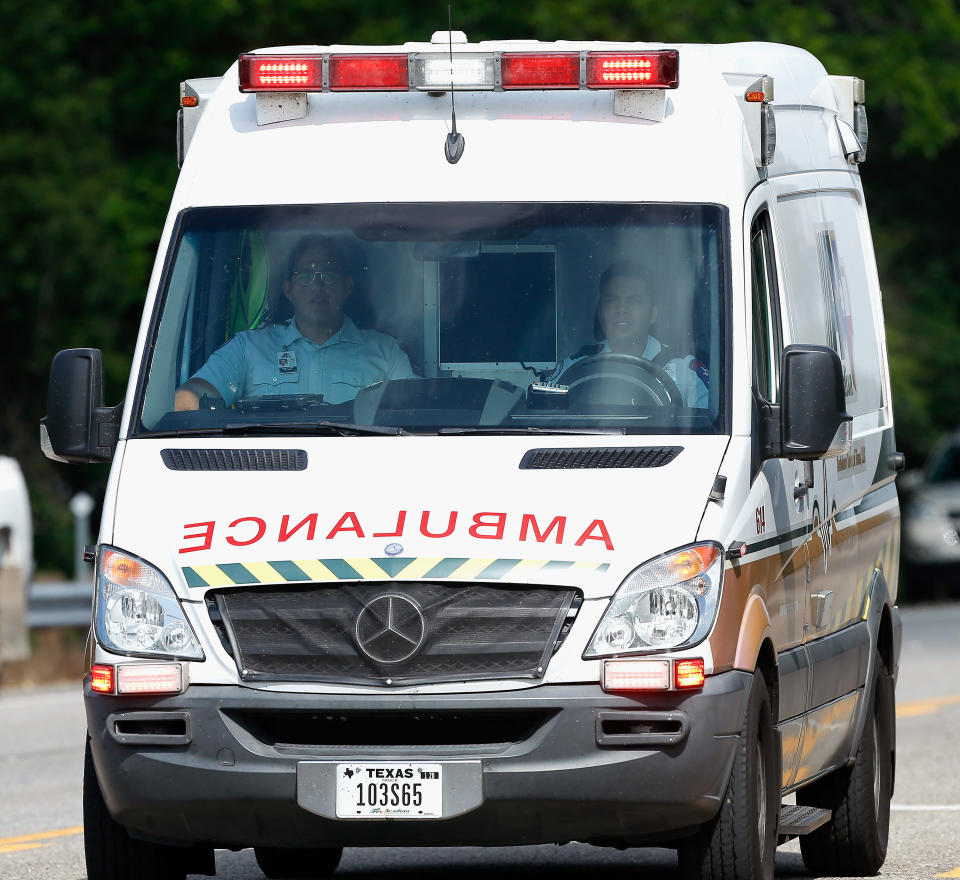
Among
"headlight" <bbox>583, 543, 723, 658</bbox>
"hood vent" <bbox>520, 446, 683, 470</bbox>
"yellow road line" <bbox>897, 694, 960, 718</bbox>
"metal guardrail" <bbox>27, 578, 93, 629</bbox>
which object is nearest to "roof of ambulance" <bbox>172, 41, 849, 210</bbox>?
"hood vent" <bbox>520, 446, 683, 470</bbox>

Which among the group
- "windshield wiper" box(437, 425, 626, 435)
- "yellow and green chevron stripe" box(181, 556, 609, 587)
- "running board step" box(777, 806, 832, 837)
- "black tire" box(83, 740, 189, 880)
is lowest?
"running board step" box(777, 806, 832, 837)

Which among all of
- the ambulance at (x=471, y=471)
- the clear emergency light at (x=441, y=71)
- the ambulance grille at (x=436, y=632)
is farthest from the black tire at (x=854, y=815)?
the clear emergency light at (x=441, y=71)

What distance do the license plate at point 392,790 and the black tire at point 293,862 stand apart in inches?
87.2

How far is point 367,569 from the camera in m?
6.69

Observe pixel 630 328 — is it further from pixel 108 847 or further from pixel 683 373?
pixel 108 847

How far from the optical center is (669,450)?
23.0 feet

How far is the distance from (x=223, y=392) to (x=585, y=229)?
4.06 ft

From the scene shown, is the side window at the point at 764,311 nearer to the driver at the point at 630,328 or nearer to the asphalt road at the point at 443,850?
the driver at the point at 630,328

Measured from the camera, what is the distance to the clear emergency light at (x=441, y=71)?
25.3ft

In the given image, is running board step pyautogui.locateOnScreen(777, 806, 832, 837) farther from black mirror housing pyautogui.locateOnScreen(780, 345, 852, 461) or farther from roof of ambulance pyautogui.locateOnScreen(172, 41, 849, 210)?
roof of ambulance pyautogui.locateOnScreen(172, 41, 849, 210)

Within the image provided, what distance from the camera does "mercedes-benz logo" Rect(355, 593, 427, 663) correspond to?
6633mm

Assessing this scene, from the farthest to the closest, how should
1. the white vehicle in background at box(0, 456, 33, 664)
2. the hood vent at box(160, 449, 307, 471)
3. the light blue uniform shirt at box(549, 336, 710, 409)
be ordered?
the white vehicle in background at box(0, 456, 33, 664) → the light blue uniform shirt at box(549, 336, 710, 409) → the hood vent at box(160, 449, 307, 471)

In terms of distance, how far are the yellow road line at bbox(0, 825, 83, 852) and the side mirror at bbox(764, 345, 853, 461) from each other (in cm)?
402

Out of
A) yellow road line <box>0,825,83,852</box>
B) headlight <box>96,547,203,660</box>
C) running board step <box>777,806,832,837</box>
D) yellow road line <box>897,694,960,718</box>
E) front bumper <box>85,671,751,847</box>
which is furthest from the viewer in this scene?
yellow road line <box>897,694,960,718</box>
